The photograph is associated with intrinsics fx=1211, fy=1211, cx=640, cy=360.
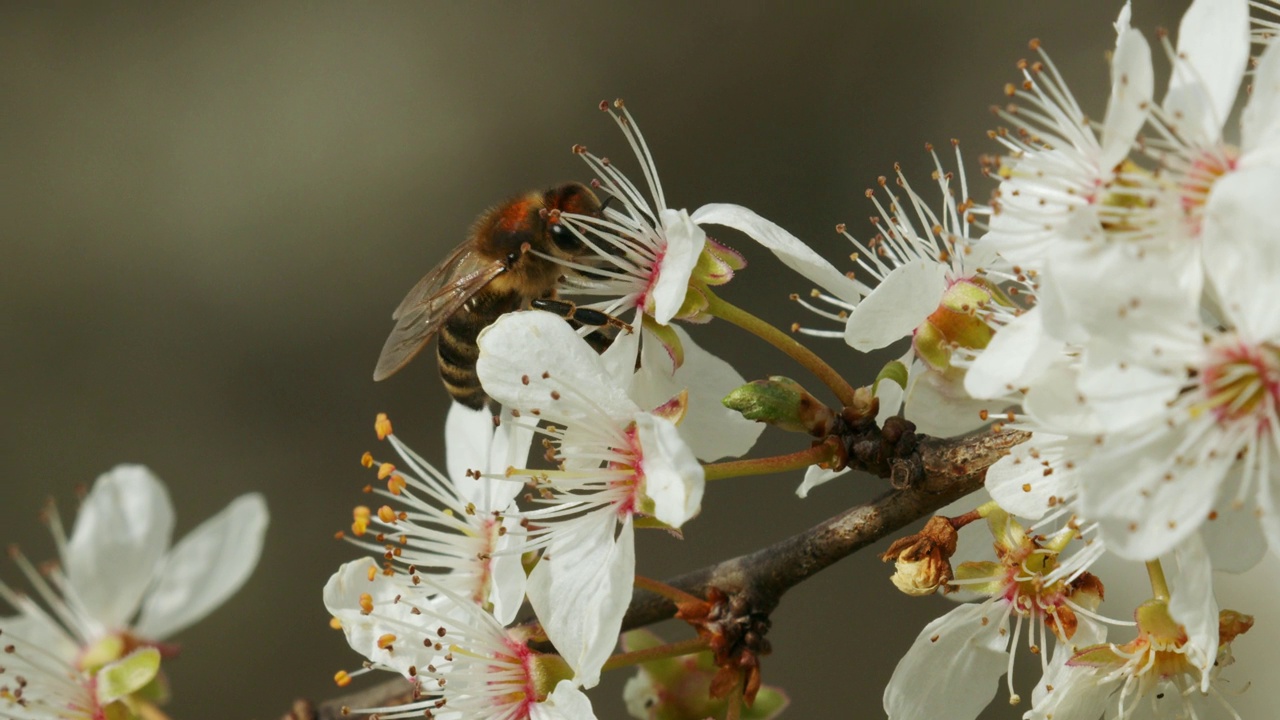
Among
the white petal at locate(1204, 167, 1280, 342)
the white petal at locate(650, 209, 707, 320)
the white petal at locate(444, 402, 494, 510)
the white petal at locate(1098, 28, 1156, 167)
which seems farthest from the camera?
the white petal at locate(444, 402, 494, 510)

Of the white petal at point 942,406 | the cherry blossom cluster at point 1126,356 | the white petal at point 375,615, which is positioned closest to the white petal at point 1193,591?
the cherry blossom cluster at point 1126,356

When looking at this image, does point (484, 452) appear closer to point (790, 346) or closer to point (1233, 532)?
point (790, 346)

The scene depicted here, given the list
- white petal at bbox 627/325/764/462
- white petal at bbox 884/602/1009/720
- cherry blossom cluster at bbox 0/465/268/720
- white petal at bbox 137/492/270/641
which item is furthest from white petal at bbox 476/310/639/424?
white petal at bbox 137/492/270/641

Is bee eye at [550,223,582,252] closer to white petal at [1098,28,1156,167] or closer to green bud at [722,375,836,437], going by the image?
green bud at [722,375,836,437]

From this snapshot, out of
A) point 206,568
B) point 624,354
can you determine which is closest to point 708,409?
point 624,354

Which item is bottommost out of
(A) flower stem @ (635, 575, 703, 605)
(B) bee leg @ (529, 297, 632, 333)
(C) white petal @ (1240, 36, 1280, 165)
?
(A) flower stem @ (635, 575, 703, 605)

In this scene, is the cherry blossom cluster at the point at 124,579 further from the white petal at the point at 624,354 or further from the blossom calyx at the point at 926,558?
the blossom calyx at the point at 926,558

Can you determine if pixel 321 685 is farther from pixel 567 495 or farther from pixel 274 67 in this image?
pixel 567 495
